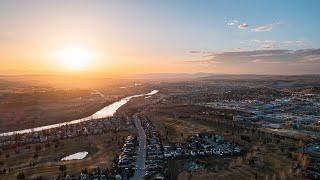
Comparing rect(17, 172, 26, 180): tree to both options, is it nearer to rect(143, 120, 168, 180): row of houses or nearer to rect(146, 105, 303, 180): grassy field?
rect(143, 120, 168, 180): row of houses

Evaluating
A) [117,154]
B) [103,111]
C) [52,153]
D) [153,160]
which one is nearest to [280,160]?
[153,160]

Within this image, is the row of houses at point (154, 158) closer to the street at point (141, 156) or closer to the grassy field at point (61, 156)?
the street at point (141, 156)

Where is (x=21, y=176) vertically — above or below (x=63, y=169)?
below

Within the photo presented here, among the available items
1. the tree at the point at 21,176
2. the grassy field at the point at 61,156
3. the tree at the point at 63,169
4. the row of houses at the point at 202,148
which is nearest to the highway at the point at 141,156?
the row of houses at the point at 202,148

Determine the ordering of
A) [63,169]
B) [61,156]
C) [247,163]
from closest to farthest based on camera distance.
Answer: [63,169], [247,163], [61,156]

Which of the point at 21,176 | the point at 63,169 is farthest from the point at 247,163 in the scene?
the point at 21,176

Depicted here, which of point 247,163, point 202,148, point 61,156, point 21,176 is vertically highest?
point 202,148

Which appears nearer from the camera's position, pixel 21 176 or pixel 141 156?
pixel 21 176

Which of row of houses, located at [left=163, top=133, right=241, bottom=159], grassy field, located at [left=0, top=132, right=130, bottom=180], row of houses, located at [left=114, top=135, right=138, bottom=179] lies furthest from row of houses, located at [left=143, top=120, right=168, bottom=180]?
grassy field, located at [left=0, top=132, right=130, bottom=180]

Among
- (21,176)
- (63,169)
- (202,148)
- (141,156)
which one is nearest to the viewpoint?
(21,176)

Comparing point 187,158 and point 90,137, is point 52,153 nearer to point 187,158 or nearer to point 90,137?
point 90,137

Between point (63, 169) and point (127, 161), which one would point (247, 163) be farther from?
point (63, 169)
